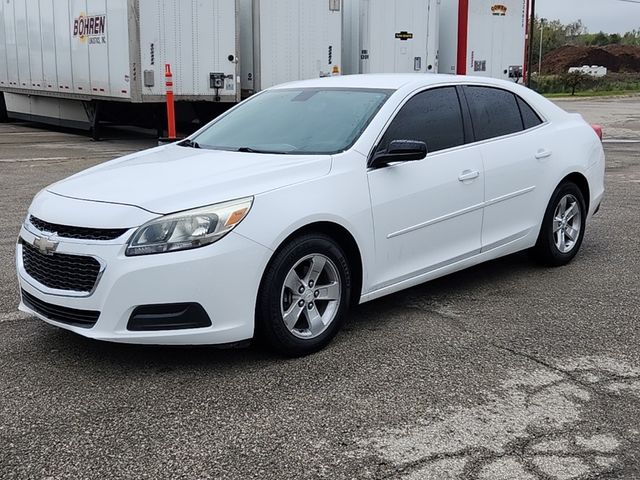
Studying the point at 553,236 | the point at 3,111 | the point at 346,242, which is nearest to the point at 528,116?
the point at 553,236

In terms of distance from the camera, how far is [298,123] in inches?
213

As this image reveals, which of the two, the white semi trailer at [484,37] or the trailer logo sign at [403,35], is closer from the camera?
the trailer logo sign at [403,35]

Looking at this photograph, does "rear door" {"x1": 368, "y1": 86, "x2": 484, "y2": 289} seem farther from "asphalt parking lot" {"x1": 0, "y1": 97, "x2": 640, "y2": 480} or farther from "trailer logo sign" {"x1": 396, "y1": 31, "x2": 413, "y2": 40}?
"trailer logo sign" {"x1": 396, "y1": 31, "x2": 413, "y2": 40}

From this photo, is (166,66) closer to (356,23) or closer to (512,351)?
(356,23)

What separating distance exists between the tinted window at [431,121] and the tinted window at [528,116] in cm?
81

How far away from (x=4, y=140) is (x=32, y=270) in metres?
15.3

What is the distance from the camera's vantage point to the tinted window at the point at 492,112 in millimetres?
5863

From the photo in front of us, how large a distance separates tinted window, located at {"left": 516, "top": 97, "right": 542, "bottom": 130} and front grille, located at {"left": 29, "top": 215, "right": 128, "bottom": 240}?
139 inches

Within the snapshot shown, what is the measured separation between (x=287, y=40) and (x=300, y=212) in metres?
12.9

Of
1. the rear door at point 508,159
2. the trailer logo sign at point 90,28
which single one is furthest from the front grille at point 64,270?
the trailer logo sign at point 90,28

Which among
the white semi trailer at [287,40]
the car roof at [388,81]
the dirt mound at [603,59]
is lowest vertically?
the car roof at [388,81]

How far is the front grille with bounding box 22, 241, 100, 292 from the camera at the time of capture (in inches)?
162

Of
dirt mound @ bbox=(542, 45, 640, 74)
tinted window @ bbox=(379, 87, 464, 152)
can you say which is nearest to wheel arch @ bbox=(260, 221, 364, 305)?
tinted window @ bbox=(379, 87, 464, 152)

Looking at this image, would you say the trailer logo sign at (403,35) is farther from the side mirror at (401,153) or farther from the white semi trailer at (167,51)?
the side mirror at (401,153)
